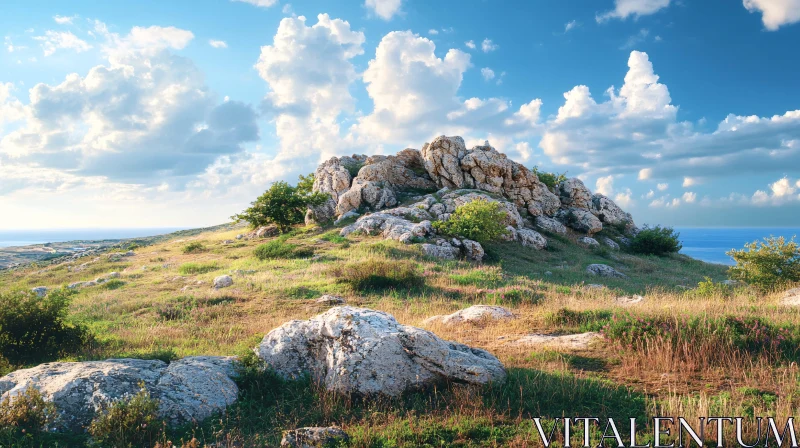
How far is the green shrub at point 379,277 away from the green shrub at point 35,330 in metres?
8.60

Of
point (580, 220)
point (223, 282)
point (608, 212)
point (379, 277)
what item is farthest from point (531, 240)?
point (223, 282)

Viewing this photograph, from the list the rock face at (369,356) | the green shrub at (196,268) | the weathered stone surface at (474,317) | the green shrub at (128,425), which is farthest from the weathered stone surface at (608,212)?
the green shrub at (128,425)

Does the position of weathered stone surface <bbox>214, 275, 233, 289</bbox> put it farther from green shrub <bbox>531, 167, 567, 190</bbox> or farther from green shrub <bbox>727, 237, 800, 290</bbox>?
green shrub <bbox>531, 167, 567, 190</bbox>

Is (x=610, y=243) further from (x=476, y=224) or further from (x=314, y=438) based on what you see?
(x=314, y=438)

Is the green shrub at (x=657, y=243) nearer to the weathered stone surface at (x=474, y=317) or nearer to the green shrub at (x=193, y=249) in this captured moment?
the weathered stone surface at (x=474, y=317)

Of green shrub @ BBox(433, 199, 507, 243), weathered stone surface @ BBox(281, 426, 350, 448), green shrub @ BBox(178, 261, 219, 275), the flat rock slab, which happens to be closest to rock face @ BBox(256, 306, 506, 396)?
weathered stone surface @ BBox(281, 426, 350, 448)

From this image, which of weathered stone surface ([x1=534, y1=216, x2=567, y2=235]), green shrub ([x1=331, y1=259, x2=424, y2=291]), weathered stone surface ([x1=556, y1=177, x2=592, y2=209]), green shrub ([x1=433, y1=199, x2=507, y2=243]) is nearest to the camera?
green shrub ([x1=331, y1=259, x2=424, y2=291])

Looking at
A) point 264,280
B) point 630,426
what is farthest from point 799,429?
point 264,280

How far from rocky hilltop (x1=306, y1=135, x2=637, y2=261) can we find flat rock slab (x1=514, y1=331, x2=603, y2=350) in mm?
23079

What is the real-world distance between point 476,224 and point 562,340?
1746cm

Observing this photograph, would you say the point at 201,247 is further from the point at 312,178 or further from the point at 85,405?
the point at 85,405

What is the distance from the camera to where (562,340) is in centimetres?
898

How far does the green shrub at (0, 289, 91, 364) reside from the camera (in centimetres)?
848

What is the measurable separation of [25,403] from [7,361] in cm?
401
